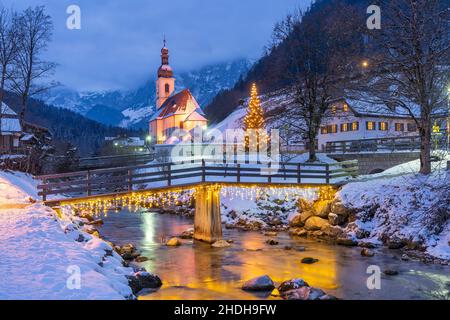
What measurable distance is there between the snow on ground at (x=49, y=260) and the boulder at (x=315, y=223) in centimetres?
1415

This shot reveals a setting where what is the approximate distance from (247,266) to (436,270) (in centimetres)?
793

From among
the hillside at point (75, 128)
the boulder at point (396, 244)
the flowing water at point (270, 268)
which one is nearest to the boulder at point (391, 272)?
the flowing water at point (270, 268)

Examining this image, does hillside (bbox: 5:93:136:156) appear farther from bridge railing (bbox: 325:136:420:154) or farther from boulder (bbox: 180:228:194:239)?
boulder (bbox: 180:228:194:239)

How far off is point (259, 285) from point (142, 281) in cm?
424

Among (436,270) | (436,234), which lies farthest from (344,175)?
(436,270)

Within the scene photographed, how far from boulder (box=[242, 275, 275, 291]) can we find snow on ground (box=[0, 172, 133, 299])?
4.40 m

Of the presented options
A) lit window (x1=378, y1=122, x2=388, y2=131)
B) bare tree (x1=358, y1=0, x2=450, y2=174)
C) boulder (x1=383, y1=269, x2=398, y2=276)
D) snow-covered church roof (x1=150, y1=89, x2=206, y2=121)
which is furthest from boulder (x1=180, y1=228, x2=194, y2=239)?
snow-covered church roof (x1=150, y1=89, x2=206, y2=121)

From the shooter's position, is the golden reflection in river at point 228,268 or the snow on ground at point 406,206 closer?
the golden reflection in river at point 228,268

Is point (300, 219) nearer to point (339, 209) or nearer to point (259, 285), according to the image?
point (339, 209)

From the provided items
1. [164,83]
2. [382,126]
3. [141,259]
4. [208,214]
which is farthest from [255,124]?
[164,83]

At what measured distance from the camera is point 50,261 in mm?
13172

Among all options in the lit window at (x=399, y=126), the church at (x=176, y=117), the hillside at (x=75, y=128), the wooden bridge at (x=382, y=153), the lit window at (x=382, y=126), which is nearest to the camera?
the wooden bridge at (x=382, y=153)

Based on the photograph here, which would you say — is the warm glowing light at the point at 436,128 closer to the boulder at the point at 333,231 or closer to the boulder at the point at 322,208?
the boulder at the point at 322,208

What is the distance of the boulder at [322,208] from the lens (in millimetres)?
27719
